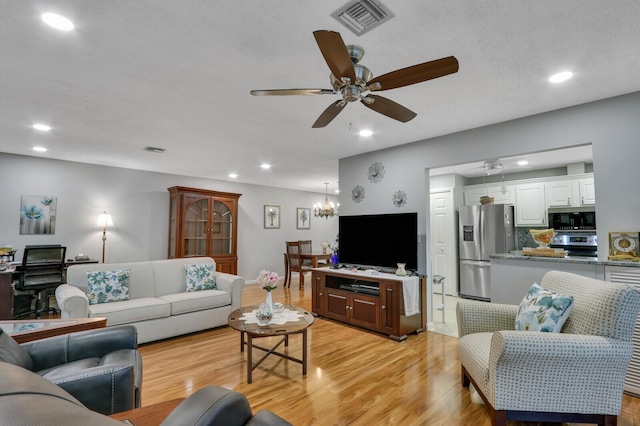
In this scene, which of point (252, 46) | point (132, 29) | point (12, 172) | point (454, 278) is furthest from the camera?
point (454, 278)

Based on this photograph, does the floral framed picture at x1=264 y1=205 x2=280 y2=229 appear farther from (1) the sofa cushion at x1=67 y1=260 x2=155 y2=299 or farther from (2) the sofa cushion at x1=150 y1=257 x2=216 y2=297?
(1) the sofa cushion at x1=67 y1=260 x2=155 y2=299

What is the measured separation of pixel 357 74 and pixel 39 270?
199 inches

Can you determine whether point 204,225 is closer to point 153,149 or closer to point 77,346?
point 153,149

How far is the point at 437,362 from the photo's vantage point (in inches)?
119

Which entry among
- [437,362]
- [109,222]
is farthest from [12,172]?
[437,362]

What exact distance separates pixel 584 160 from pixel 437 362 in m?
4.24

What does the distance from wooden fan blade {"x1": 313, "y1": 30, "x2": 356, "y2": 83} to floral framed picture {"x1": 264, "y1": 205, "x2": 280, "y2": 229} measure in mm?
6311

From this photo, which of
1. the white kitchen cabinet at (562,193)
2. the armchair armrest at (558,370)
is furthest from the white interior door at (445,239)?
the armchair armrest at (558,370)

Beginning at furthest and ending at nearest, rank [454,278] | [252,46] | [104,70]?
[454,278], [104,70], [252,46]

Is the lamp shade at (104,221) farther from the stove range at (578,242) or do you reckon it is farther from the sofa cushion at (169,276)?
the stove range at (578,242)

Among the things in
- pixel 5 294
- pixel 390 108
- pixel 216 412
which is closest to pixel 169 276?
pixel 5 294

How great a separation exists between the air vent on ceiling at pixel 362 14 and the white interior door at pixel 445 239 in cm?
484

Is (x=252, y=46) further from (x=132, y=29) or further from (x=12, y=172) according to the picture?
(x=12, y=172)

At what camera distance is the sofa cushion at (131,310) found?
3.24 meters
